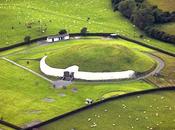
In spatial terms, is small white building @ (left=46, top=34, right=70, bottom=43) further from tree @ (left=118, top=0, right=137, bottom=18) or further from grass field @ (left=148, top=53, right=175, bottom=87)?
grass field @ (left=148, top=53, right=175, bottom=87)

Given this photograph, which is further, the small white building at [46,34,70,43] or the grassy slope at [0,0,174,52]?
the grassy slope at [0,0,174,52]

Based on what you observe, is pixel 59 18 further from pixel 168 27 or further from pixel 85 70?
pixel 85 70

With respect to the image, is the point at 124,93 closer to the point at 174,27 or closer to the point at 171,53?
the point at 171,53

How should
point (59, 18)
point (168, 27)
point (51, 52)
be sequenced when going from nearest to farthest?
1. point (51, 52)
2. point (168, 27)
3. point (59, 18)

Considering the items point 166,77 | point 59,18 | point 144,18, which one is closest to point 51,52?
point 166,77

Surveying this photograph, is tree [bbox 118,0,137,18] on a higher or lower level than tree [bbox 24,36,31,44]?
higher

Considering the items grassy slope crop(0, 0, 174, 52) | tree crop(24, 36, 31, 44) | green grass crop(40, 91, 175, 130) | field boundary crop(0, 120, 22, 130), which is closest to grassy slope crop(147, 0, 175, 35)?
grassy slope crop(0, 0, 174, 52)
